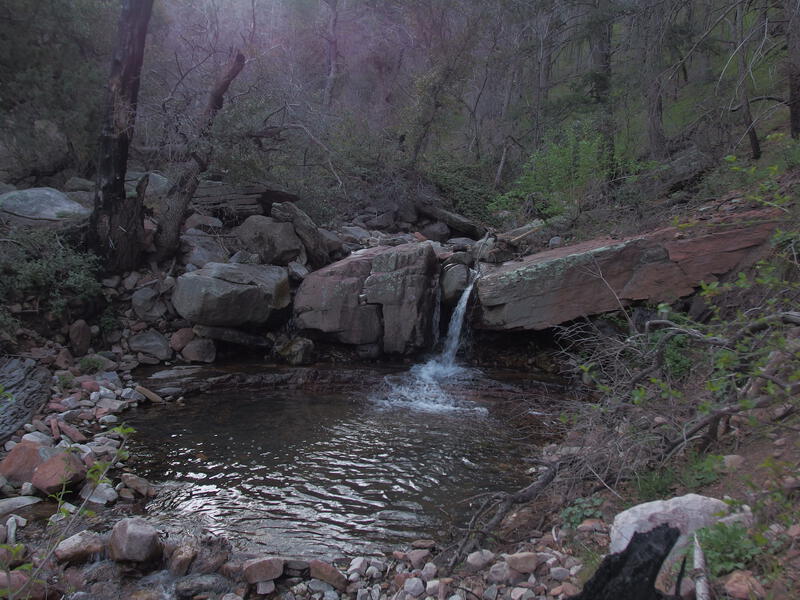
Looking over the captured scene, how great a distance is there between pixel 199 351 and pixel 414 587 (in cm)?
628

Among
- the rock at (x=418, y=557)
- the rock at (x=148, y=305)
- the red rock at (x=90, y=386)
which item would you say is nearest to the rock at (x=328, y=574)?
the rock at (x=418, y=557)

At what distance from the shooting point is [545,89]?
17.8m

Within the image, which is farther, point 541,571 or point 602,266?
A: point 602,266

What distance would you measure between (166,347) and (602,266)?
6.57m

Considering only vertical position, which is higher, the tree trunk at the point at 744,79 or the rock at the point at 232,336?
the tree trunk at the point at 744,79

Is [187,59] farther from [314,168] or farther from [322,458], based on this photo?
[322,458]

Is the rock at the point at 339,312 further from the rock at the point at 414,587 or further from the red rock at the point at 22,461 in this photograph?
the rock at the point at 414,587

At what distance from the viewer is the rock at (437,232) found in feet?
48.5

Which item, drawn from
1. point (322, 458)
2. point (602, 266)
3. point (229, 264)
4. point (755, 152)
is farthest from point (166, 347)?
point (755, 152)

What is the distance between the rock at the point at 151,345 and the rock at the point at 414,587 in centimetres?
630

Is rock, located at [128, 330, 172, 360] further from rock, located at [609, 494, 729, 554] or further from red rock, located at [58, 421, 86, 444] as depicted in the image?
rock, located at [609, 494, 729, 554]

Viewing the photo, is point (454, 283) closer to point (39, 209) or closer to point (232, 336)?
point (232, 336)

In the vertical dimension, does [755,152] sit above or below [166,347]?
above

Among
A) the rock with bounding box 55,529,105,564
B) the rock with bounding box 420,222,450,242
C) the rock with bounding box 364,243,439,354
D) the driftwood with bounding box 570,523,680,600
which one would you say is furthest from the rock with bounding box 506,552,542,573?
the rock with bounding box 420,222,450,242
